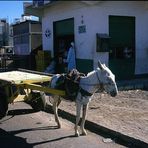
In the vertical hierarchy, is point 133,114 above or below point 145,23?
below

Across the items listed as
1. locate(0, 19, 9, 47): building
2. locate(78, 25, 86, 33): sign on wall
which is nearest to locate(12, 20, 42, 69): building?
locate(78, 25, 86, 33): sign on wall

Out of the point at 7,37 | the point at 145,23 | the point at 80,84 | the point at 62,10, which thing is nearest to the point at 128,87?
the point at 145,23

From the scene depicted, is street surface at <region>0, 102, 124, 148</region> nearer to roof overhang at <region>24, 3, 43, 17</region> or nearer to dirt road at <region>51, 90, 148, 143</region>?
dirt road at <region>51, 90, 148, 143</region>

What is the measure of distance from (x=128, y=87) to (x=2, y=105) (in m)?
6.59

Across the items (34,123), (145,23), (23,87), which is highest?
(145,23)

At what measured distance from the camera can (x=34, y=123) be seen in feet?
29.5

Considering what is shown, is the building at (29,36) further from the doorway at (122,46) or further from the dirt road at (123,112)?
the dirt road at (123,112)

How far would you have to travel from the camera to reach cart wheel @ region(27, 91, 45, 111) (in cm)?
901

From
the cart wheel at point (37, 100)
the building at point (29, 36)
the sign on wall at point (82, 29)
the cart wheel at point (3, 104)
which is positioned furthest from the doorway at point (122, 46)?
the cart wheel at point (3, 104)

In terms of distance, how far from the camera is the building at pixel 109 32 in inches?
608

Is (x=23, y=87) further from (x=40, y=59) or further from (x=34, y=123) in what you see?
(x=40, y=59)

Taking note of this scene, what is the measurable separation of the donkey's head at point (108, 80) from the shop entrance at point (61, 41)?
10365 millimetres

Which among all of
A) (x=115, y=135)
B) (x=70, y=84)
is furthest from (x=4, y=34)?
(x=115, y=135)

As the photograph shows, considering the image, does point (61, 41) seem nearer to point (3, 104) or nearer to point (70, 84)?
point (3, 104)
